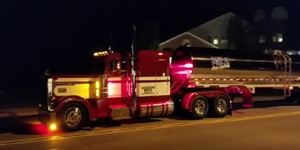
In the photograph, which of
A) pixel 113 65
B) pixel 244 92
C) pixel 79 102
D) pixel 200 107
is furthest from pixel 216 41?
pixel 79 102

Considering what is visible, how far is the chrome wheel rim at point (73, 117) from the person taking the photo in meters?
14.1

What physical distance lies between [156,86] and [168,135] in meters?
3.76

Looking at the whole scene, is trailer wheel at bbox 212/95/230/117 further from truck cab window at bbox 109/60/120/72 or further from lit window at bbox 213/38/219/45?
lit window at bbox 213/38/219/45

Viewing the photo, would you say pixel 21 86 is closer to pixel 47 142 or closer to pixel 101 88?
pixel 101 88

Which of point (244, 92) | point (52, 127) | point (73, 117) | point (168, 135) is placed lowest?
point (168, 135)

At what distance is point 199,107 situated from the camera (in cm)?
1758

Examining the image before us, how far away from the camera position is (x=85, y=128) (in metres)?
14.7

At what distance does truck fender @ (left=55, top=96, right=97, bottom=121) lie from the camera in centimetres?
1403

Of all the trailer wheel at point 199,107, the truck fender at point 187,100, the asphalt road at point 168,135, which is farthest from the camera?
the trailer wheel at point 199,107

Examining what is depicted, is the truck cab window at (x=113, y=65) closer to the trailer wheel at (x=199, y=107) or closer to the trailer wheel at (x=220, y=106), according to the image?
the trailer wheel at (x=199, y=107)

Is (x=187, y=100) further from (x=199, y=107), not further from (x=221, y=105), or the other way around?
(x=221, y=105)

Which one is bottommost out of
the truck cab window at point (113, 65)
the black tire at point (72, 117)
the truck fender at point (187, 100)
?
the black tire at point (72, 117)

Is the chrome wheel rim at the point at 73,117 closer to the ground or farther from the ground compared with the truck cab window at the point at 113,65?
closer to the ground

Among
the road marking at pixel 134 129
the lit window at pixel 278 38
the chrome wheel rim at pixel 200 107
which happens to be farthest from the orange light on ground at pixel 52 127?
the lit window at pixel 278 38
